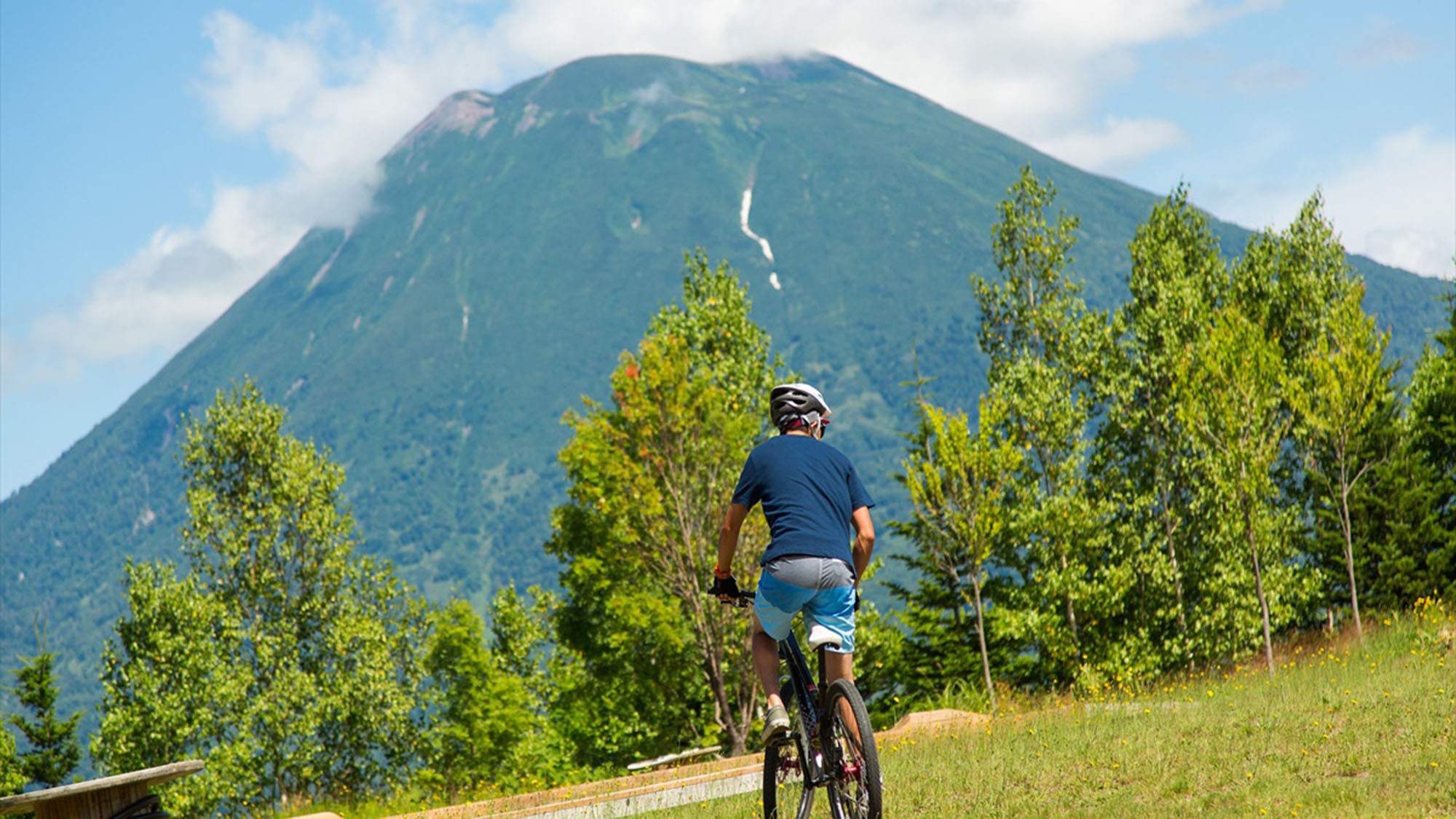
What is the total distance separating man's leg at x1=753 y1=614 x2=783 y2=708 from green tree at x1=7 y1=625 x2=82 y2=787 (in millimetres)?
36280

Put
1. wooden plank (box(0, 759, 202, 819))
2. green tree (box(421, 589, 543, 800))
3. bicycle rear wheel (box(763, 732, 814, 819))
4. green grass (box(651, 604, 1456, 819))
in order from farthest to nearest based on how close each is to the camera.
Answer: green tree (box(421, 589, 543, 800))
wooden plank (box(0, 759, 202, 819))
green grass (box(651, 604, 1456, 819))
bicycle rear wheel (box(763, 732, 814, 819))

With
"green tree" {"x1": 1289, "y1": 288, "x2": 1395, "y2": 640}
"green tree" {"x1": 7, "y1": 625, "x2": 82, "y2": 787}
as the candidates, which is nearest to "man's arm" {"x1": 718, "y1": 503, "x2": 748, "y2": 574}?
"green tree" {"x1": 1289, "y1": 288, "x2": 1395, "y2": 640}

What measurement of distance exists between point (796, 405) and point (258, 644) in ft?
149

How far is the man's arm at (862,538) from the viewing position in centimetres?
689

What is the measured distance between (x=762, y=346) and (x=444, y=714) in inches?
953

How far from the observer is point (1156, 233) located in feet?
134

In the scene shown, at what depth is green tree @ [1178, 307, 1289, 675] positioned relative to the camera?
25.2 m

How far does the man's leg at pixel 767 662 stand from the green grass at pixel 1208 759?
127cm

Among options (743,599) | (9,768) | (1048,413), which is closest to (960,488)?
(1048,413)

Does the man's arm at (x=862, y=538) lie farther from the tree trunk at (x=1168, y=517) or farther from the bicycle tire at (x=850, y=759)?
the tree trunk at (x=1168, y=517)

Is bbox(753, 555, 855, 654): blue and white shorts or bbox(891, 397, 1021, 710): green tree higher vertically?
bbox(891, 397, 1021, 710): green tree

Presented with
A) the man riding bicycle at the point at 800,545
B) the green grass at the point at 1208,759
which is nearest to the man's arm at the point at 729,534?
the man riding bicycle at the point at 800,545

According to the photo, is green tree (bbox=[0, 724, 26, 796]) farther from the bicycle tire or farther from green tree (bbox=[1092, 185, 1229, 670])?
the bicycle tire

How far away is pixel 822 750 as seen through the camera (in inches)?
268
